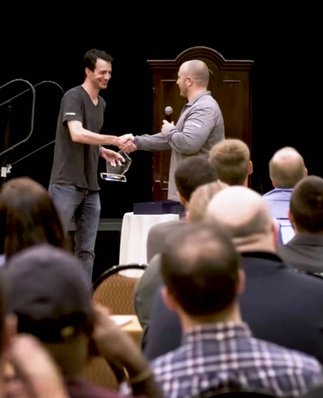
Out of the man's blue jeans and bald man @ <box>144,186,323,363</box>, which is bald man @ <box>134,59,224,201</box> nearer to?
the man's blue jeans

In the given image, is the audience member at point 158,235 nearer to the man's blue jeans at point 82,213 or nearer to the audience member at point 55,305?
the audience member at point 55,305

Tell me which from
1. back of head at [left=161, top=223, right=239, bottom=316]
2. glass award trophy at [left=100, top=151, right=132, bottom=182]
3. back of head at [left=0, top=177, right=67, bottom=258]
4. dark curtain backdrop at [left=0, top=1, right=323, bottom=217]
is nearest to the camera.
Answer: back of head at [left=161, top=223, right=239, bottom=316]

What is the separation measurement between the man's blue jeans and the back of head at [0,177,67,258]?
3.74m

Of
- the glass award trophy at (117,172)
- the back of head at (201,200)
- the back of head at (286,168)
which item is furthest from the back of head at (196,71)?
the back of head at (201,200)

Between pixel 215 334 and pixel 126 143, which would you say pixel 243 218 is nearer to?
pixel 215 334

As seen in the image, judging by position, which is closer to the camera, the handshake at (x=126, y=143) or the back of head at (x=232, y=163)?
the back of head at (x=232, y=163)

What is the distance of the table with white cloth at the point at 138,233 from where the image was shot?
679cm

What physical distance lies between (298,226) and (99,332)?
1.67m

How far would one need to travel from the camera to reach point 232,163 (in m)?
4.98

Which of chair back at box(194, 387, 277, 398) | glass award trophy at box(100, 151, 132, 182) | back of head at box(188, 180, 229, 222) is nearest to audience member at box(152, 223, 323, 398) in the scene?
chair back at box(194, 387, 277, 398)

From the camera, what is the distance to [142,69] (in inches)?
471

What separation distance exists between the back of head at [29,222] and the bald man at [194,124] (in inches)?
131

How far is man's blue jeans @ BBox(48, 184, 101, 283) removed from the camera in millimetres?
7047

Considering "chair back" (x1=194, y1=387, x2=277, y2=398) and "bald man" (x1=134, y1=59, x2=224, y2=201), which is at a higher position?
"bald man" (x1=134, y1=59, x2=224, y2=201)
